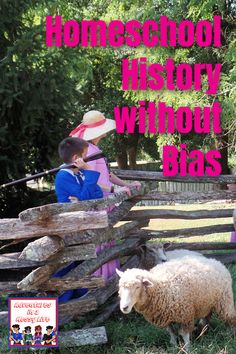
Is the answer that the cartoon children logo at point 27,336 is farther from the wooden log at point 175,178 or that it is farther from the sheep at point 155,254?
the wooden log at point 175,178

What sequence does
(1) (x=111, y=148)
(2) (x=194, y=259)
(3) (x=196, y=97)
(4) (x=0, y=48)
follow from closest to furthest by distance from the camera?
1. (2) (x=194, y=259)
2. (4) (x=0, y=48)
3. (3) (x=196, y=97)
4. (1) (x=111, y=148)

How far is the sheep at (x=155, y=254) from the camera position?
17.7 ft

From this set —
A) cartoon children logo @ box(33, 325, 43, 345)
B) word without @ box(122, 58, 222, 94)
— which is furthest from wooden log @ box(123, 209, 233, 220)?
word without @ box(122, 58, 222, 94)

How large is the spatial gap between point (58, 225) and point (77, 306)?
96cm

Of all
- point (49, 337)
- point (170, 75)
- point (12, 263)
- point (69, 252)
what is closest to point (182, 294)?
point (69, 252)

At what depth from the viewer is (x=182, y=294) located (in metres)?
4.46

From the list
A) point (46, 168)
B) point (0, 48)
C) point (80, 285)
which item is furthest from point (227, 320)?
point (0, 48)

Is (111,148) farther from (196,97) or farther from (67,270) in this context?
(67,270)

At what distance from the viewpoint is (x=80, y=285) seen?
4.48m

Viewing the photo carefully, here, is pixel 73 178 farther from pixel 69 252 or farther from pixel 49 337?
pixel 49 337

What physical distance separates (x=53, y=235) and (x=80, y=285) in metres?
0.65

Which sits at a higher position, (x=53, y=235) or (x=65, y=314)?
(x=53, y=235)

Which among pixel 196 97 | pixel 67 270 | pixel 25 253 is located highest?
pixel 196 97

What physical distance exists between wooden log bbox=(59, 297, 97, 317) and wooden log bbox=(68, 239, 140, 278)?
0.23 m
